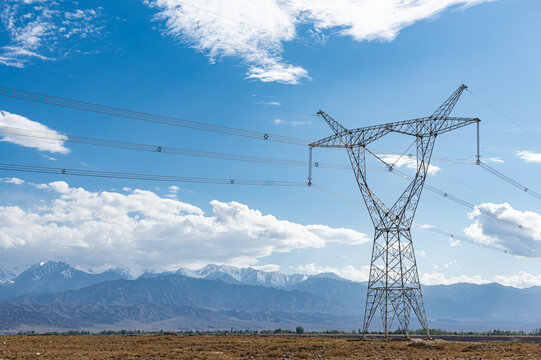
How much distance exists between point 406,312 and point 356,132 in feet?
90.5

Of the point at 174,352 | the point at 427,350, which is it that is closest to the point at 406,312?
the point at 427,350

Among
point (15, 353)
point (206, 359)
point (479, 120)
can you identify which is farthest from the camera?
point (479, 120)

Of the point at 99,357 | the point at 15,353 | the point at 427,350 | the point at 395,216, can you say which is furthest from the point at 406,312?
the point at 15,353

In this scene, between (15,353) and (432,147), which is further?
(432,147)

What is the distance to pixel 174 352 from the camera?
5372 centimetres

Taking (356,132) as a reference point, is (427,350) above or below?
below

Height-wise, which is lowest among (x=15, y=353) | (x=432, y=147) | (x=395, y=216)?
(x=15, y=353)

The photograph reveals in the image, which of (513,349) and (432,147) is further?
(432,147)

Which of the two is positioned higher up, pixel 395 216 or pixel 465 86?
pixel 465 86

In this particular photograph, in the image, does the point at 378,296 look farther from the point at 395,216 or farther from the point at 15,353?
the point at 15,353

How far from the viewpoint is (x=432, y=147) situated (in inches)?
3095

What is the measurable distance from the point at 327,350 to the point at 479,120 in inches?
1632

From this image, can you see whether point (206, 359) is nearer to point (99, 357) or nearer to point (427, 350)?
point (99, 357)

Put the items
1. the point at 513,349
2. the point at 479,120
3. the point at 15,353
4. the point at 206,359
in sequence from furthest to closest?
the point at 479,120 < the point at 513,349 < the point at 15,353 < the point at 206,359
